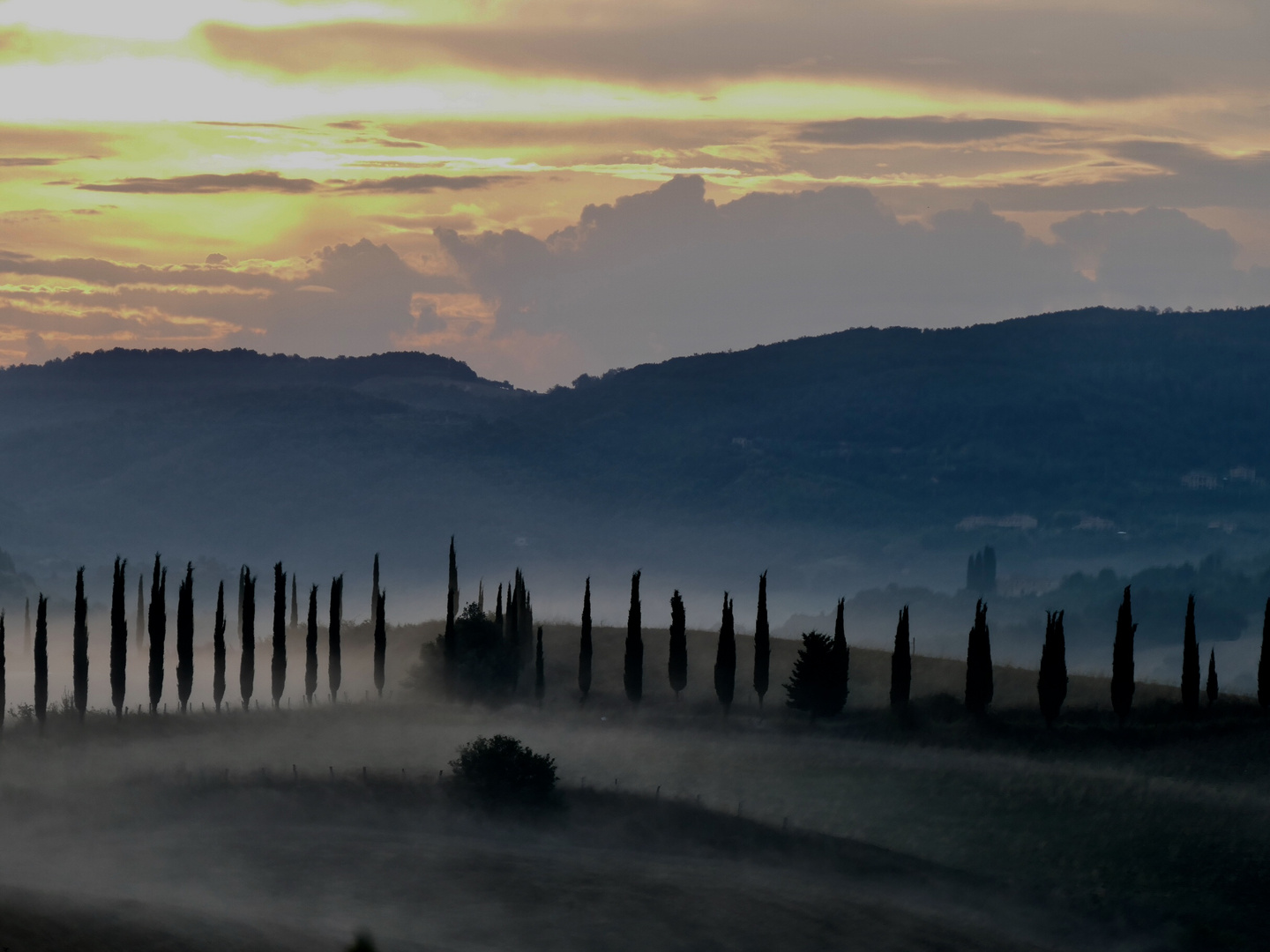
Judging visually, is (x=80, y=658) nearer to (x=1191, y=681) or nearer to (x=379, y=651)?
(x=379, y=651)

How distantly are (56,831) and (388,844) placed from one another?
13.5 m

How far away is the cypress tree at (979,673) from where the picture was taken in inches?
3280

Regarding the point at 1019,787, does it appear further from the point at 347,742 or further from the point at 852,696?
the point at 347,742

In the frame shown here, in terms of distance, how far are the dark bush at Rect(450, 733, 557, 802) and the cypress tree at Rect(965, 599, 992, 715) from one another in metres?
27.4

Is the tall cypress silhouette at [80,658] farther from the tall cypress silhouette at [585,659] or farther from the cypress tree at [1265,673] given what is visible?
the cypress tree at [1265,673]

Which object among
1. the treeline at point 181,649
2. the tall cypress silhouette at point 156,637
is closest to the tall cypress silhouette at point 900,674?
the treeline at point 181,649

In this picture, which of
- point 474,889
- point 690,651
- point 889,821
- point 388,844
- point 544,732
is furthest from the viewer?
point 690,651

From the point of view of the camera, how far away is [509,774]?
215 feet

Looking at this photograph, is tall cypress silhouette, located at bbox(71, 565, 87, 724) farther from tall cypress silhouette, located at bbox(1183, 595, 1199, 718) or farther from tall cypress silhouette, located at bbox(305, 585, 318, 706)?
tall cypress silhouette, located at bbox(1183, 595, 1199, 718)

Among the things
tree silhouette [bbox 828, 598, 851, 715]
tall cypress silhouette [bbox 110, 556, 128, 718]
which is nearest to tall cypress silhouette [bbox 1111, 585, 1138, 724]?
tree silhouette [bbox 828, 598, 851, 715]

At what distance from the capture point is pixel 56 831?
61.1m

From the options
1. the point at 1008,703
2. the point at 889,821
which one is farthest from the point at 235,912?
the point at 1008,703

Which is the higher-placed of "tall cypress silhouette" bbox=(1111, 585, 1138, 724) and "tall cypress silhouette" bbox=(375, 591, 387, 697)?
"tall cypress silhouette" bbox=(1111, 585, 1138, 724)

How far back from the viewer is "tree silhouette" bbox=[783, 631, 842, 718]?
8656 cm
